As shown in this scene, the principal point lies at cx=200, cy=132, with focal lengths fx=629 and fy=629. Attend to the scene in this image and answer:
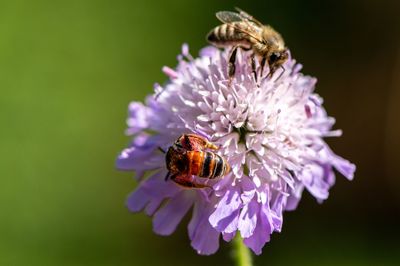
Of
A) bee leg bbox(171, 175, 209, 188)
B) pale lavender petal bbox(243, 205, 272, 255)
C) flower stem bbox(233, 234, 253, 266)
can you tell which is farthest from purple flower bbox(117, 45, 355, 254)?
flower stem bbox(233, 234, 253, 266)

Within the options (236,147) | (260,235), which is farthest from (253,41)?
(260,235)

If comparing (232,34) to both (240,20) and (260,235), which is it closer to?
(240,20)

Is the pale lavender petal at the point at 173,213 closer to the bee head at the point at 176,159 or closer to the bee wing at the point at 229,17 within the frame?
the bee head at the point at 176,159

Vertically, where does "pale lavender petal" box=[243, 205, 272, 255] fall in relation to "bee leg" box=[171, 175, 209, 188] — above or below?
below

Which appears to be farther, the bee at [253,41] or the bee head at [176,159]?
the bee at [253,41]

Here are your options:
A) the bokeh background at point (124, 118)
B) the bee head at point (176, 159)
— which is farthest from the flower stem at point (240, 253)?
the bokeh background at point (124, 118)

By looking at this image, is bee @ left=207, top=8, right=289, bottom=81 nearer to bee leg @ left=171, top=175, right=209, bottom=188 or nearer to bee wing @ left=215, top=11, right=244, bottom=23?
bee wing @ left=215, top=11, right=244, bottom=23
